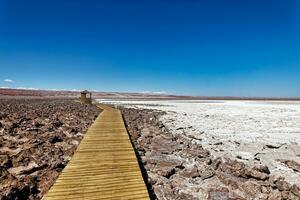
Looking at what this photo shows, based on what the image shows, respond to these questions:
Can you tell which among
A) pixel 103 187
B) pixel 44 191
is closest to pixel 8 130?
pixel 44 191

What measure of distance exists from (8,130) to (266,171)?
397 inches

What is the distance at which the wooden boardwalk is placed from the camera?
436 cm

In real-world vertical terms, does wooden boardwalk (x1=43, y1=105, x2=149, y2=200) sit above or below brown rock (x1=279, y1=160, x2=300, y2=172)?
above

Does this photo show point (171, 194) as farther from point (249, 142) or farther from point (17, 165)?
point (249, 142)

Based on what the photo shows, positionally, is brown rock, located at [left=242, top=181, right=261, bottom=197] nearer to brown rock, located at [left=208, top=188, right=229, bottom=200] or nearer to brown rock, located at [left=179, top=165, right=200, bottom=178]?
brown rock, located at [left=208, top=188, right=229, bottom=200]

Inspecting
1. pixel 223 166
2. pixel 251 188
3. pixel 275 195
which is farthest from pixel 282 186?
pixel 223 166

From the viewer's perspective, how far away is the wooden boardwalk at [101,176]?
4359 millimetres

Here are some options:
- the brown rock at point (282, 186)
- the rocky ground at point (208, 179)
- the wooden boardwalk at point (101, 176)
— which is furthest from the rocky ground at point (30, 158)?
the brown rock at point (282, 186)

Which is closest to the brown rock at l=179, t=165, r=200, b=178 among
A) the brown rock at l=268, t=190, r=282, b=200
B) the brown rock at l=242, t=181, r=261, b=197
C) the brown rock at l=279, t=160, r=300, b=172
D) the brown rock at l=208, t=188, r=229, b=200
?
the brown rock at l=208, t=188, r=229, b=200

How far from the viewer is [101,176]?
5.21m

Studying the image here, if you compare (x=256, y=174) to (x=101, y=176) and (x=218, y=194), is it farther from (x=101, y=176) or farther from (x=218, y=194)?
(x=101, y=176)

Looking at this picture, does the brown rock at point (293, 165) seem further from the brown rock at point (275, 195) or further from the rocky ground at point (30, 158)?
the rocky ground at point (30, 158)

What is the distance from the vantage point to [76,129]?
39.1ft

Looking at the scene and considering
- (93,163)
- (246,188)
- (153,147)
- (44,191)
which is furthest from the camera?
(153,147)
